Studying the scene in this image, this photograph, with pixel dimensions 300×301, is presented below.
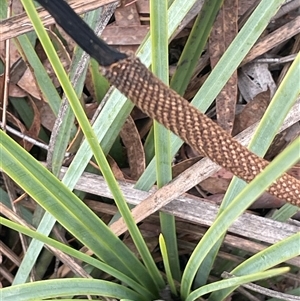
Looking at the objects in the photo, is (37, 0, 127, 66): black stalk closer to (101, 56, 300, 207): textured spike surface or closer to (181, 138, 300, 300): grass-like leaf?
(101, 56, 300, 207): textured spike surface

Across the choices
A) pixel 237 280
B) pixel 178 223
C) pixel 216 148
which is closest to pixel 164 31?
pixel 216 148

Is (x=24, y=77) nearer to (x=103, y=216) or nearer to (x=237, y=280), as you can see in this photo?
(x=103, y=216)

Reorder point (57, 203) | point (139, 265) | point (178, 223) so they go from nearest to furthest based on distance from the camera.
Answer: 1. point (57, 203)
2. point (139, 265)
3. point (178, 223)

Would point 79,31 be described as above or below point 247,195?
above

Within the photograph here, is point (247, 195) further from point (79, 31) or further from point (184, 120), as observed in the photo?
point (79, 31)

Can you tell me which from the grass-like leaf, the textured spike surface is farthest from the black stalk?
the grass-like leaf

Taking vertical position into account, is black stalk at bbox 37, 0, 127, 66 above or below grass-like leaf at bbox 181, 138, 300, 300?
above

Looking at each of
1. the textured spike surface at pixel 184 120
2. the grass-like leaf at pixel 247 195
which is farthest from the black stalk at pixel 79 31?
the grass-like leaf at pixel 247 195

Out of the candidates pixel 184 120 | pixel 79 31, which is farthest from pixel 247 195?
pixel 79 31
